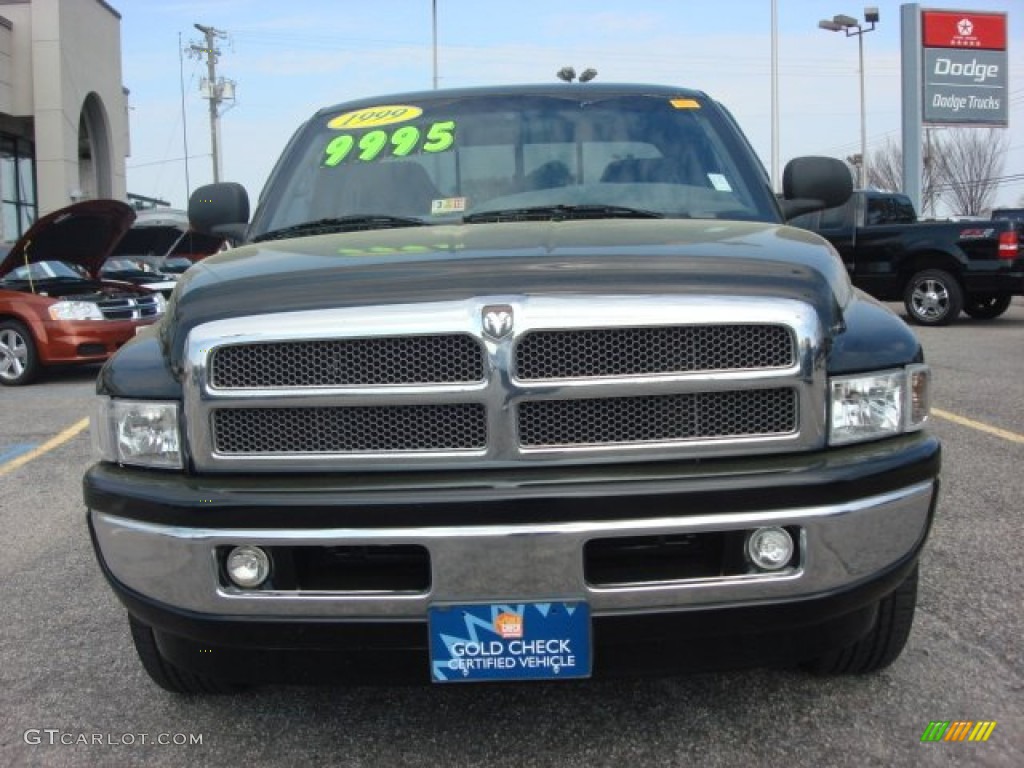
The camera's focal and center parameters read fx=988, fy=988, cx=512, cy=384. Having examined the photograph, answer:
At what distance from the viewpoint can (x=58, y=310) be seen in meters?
10.1

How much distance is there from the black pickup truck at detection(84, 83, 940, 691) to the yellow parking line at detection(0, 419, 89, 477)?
4.50m

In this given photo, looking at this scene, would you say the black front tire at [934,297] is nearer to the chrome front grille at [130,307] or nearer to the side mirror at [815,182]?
the chrome front grille at [130,307]

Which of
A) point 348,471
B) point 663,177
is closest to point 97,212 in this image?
point 663,177

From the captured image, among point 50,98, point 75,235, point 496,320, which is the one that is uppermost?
point 50,98

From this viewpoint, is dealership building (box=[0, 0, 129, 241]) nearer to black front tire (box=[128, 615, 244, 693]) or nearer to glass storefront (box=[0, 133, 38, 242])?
glass storefront (box=[0, 133, 38, 242])

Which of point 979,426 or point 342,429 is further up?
point 342,429

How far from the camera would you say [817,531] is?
83.4 inches

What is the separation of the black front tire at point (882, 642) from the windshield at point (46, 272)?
32.4 ft

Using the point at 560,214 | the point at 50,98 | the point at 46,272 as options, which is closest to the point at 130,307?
the point at 46,272

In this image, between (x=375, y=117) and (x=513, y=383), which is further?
(x=375, y=117)

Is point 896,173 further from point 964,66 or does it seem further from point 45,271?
point 45,271

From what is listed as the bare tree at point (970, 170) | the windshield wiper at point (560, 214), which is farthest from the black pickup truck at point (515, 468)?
the bare tree at point (970, 170)

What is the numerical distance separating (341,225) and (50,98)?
2245 centimetres

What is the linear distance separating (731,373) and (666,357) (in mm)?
146
